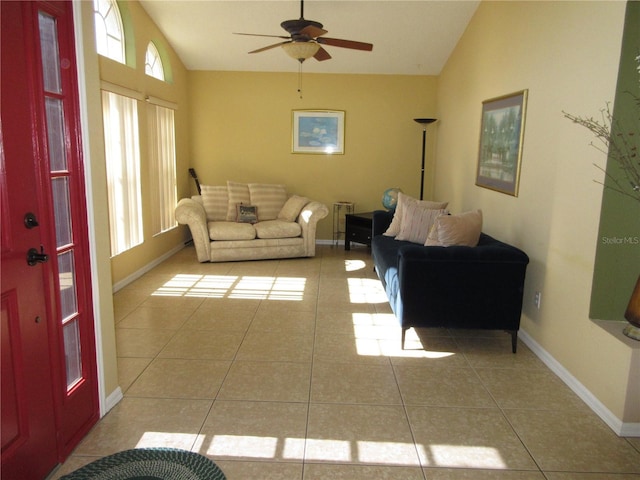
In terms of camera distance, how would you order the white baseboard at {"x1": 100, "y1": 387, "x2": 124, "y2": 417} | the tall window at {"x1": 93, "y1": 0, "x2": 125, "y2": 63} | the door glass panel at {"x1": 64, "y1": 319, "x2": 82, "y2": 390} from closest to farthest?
the door glass panel at {"x1": 64, "y1": 319, "x2": 82, "y2": 390}
the white baseboard at {"x1": 100, "y1": 387, "x2": 124, "y2": 417}
the tall window at {"x1": 93, "y1": 0, "x2": 125, "y2": 63}

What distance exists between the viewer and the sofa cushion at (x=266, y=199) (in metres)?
6.54

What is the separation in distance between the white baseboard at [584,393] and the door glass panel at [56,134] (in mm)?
2915

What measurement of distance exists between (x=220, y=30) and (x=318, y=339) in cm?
391

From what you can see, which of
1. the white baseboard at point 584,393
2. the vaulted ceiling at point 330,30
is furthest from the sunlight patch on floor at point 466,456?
the vaulted ceiling at point 330,30

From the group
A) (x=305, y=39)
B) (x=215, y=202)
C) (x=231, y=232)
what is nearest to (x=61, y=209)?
(x=305, y=39)

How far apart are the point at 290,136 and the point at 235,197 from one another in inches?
49.5

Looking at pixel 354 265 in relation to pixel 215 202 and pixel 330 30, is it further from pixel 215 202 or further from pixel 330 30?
pixel 330 30

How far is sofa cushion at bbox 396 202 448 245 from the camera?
15.4 ft

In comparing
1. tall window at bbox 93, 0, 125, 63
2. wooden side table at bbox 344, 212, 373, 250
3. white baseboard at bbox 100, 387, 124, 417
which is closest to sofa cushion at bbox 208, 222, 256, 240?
wooden side table at bbox 344, 212, 373, 250

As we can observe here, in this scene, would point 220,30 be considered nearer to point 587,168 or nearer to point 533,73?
point 533,73

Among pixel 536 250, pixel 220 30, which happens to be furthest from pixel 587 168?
pixel 220 30

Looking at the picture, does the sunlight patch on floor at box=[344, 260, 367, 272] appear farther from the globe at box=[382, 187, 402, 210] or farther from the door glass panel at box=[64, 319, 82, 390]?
the door glass panel at box=[64, 319, 82, 390]

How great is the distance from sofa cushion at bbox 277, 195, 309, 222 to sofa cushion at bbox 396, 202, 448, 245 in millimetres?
1904

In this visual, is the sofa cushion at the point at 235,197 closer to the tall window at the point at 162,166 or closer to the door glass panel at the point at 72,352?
the tall window at the point at 162,166
